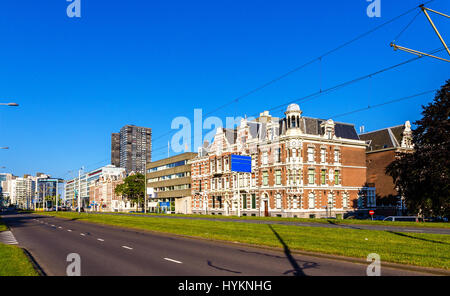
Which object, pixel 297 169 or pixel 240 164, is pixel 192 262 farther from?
pixel 297 169

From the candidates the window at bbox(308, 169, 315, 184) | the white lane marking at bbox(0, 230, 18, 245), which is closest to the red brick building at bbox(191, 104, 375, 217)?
the window at bbox(308, 169, 315, 184)

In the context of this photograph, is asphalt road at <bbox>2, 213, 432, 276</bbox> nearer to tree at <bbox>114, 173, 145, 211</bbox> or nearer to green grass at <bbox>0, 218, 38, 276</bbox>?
green grass at <bbox>0, 218, 38, 276</bbox>

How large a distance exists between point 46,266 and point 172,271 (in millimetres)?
5356

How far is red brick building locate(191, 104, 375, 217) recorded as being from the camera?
6038 cm

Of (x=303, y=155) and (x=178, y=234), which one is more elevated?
(x=303, y=155)

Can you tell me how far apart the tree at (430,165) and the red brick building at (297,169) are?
16662mm

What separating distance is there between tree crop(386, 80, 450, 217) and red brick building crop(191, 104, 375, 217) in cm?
1666

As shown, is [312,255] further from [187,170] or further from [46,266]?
[187,170]

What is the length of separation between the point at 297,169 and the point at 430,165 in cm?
2269

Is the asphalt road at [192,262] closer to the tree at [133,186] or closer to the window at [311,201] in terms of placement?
the window at [311,201]
